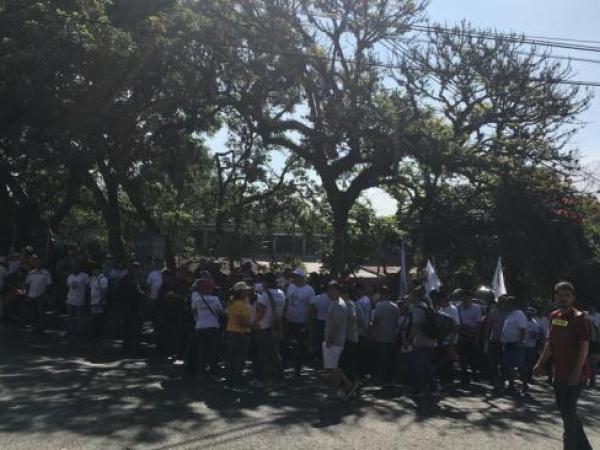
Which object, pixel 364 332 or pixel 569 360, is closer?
pixel 569 360

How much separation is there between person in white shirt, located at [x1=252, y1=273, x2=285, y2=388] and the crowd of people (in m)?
0.02

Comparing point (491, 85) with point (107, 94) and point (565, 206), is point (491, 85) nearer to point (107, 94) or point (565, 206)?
point (565, 206)

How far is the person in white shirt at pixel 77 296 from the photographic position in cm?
1504

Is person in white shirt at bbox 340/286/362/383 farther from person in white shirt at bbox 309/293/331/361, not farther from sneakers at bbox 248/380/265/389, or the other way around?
sneakers at bbox 248/380/265/389

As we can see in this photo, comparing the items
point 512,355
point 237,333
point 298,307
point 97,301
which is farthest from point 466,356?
point 97,301

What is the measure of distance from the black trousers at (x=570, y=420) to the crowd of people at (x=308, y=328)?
0.32 meters

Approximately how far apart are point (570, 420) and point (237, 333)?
200 inches

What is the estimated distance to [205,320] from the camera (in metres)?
10.6

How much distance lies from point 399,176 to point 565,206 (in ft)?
16.8

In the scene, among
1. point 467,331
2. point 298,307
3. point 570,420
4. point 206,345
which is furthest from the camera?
point 467,331

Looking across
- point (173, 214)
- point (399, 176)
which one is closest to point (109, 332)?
point (399, 176)

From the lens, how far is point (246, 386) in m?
10.5

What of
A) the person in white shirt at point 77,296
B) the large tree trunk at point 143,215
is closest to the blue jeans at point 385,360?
the person in white shirt at point 77,296

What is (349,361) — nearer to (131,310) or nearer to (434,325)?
(434,325)
